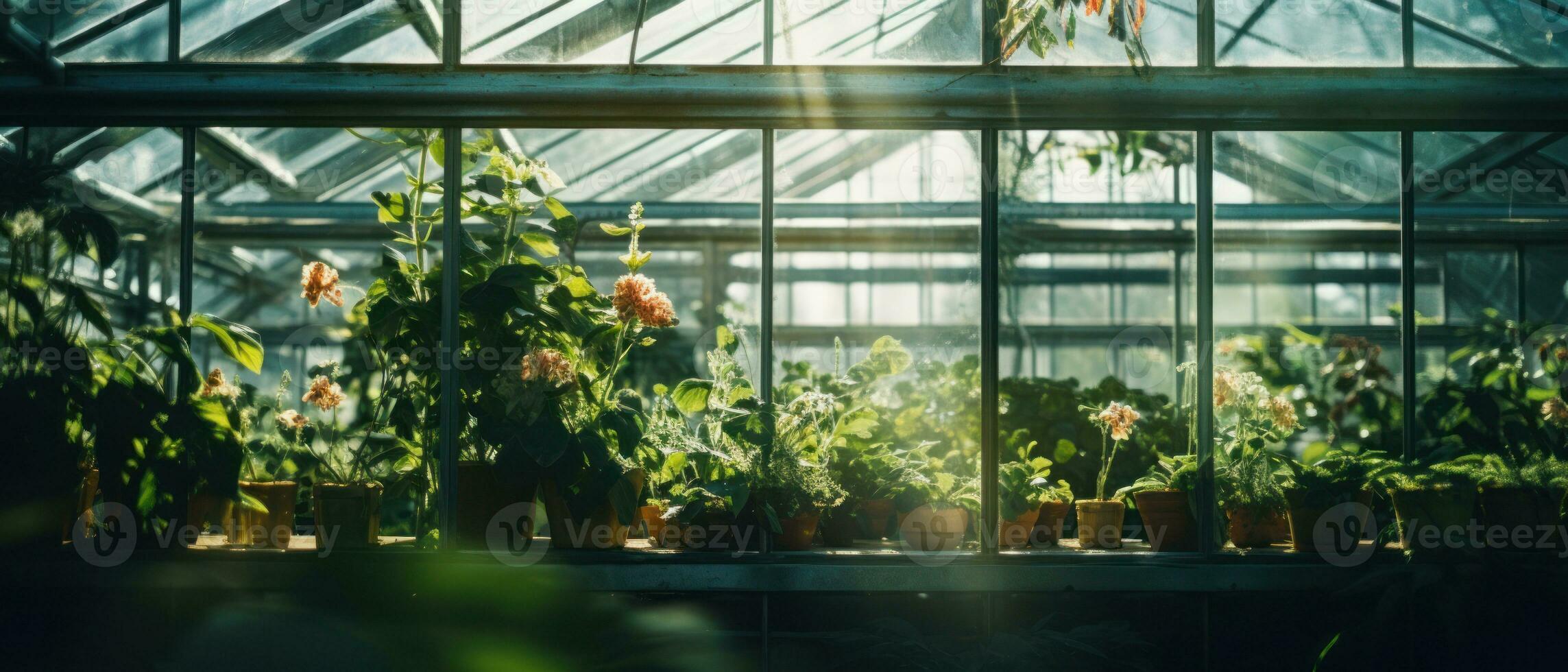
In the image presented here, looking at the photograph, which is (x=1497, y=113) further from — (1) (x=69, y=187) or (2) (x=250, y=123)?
(1) (x=69, y=187)

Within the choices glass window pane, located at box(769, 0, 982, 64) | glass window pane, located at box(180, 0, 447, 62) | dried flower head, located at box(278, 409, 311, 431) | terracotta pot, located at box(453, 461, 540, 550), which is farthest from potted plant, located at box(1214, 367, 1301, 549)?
dried flower head, located at box(278, 409, 311, 431)

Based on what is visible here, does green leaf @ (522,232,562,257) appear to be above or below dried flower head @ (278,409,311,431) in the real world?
above

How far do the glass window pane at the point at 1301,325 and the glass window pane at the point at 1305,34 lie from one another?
13.7 inches

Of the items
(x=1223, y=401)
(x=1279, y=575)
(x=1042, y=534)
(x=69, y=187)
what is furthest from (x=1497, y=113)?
(x=69, y=187)

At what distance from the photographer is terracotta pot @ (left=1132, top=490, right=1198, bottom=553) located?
380cm

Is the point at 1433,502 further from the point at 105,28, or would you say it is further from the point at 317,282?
the point at 105,28

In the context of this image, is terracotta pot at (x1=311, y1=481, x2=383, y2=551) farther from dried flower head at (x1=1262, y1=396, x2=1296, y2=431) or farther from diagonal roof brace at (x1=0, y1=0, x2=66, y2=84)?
dried flower head at (x1=1262, y1=396, x2=1296, y2=431)

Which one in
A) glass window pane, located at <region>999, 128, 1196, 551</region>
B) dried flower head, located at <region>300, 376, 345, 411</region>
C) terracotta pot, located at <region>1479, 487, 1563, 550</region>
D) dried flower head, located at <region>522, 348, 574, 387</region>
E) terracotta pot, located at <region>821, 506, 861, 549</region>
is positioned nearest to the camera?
dried flower head, located at <region>522, 348, 574, 387</region>

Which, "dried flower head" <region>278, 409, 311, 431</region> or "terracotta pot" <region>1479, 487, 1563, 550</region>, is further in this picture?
"dried flower head" <region>278, 409, 311, 431</region>

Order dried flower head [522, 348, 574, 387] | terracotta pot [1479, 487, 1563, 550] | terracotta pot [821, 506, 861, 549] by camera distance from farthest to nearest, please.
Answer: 1. terracotta pot [821, 506, 861, 549]
2. terracotta pot [1479, 487, 1563, 550]
3. dried flower head [522, 348, 574, 387]

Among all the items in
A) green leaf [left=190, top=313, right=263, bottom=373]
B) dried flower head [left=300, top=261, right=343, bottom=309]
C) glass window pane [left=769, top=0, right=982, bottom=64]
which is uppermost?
glass window pane [left=769, top=0, right=982, bottom=64]

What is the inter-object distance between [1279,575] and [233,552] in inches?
143

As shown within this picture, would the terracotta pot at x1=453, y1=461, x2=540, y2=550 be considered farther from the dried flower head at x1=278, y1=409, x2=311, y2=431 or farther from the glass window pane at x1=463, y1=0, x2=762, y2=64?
the glass window pane at x1=463, y1=0, x2=762, y2=64

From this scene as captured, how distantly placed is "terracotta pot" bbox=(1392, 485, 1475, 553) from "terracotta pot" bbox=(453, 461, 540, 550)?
3083mm
